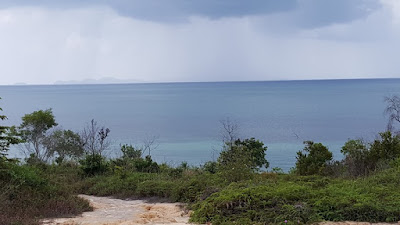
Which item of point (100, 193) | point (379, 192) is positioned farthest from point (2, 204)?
point (379, 192)

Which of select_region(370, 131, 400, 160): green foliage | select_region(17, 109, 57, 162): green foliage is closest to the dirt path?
select_region(370, 131, 400, 160): green foliage

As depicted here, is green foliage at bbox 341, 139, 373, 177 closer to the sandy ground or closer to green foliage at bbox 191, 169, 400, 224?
green foliage at bbox 191, 169, 400, 224

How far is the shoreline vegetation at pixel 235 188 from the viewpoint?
24.9 ft

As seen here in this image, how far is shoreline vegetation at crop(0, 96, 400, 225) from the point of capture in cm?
759

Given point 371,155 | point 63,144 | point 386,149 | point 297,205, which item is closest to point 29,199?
point 297,205

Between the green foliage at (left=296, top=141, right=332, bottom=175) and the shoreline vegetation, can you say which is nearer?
the shoreline vegetation

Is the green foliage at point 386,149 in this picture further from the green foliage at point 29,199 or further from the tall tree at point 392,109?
the green foliage at point 29,199

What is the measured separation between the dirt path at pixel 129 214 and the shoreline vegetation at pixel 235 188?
31cm

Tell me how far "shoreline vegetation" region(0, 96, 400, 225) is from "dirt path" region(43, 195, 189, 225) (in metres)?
0.31

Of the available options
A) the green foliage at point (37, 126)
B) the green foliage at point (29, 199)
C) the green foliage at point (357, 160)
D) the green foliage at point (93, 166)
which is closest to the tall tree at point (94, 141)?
the green foliage at point (93, 166)

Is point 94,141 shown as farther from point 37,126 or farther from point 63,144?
point 37,126

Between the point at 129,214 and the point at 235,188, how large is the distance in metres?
2.28

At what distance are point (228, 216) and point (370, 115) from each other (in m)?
70.2

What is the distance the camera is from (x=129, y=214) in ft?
29.5
